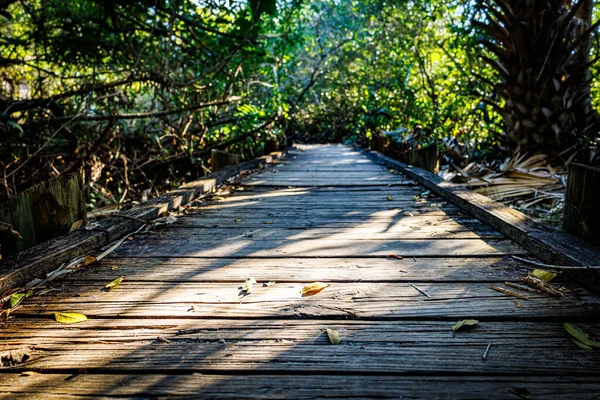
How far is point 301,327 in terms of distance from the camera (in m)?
1.19

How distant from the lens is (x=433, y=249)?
1938mm

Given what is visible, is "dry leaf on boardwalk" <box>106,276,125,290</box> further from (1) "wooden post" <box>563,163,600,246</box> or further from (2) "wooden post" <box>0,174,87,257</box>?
(1) "wooden post" <box>563,163,600,246</box>

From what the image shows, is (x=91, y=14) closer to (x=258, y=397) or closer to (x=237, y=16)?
(x=237, y=16)

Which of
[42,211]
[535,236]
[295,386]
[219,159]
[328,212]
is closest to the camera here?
[295,386]

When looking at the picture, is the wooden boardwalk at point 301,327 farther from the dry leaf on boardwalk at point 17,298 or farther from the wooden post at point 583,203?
the wooden post at point 583,203

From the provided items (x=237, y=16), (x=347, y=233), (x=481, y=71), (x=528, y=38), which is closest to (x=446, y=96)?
(x=481, y=71)

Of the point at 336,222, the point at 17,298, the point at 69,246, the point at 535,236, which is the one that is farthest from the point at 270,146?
the point at 17,298

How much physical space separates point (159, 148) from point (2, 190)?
95.4 inches

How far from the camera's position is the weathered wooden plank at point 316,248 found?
189cm

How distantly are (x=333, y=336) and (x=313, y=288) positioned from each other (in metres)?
0.34

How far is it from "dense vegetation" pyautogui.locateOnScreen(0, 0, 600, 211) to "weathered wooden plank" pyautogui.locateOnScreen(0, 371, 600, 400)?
1.80 meters

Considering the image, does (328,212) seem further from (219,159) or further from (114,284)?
(219,159)

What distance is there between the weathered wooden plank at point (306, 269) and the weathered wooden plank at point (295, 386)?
62 centimetres

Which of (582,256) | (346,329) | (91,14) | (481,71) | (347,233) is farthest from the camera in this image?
(481,71)
